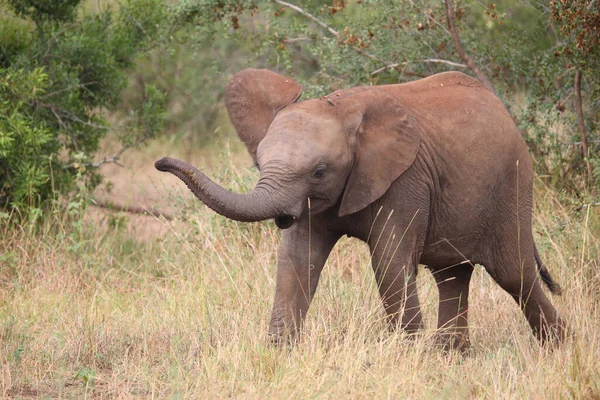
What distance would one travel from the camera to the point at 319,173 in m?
5.27

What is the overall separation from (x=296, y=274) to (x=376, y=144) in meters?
0.86

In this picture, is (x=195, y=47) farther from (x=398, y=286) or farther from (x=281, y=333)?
(x=398, y=286)

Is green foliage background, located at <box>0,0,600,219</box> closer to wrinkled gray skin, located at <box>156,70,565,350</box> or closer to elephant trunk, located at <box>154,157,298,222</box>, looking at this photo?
wrinkled gray skin, located at <box>156,70,565,350</box>

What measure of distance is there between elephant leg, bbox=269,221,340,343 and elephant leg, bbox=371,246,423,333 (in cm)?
35

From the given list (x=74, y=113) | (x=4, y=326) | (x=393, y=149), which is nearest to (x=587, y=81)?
(x=393, y=149)

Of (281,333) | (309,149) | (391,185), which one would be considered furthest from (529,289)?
(309,149)

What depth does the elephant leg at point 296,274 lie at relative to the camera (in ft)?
18.5

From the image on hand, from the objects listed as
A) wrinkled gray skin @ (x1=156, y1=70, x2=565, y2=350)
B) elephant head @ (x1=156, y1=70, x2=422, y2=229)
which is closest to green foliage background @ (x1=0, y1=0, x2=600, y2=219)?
wrinkled gray skin @ (x1=156, y1=70, x2=565, y2=350)

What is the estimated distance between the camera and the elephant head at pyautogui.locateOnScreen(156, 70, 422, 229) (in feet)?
16.2

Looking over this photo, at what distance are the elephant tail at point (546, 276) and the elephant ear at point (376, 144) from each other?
148 cm

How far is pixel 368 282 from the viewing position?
22.1 ft

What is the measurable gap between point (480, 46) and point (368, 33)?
1.21m

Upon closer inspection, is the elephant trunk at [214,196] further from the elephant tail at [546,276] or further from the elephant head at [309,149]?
the elephant tail at [546,276]

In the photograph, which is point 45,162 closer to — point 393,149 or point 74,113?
point 74,113
